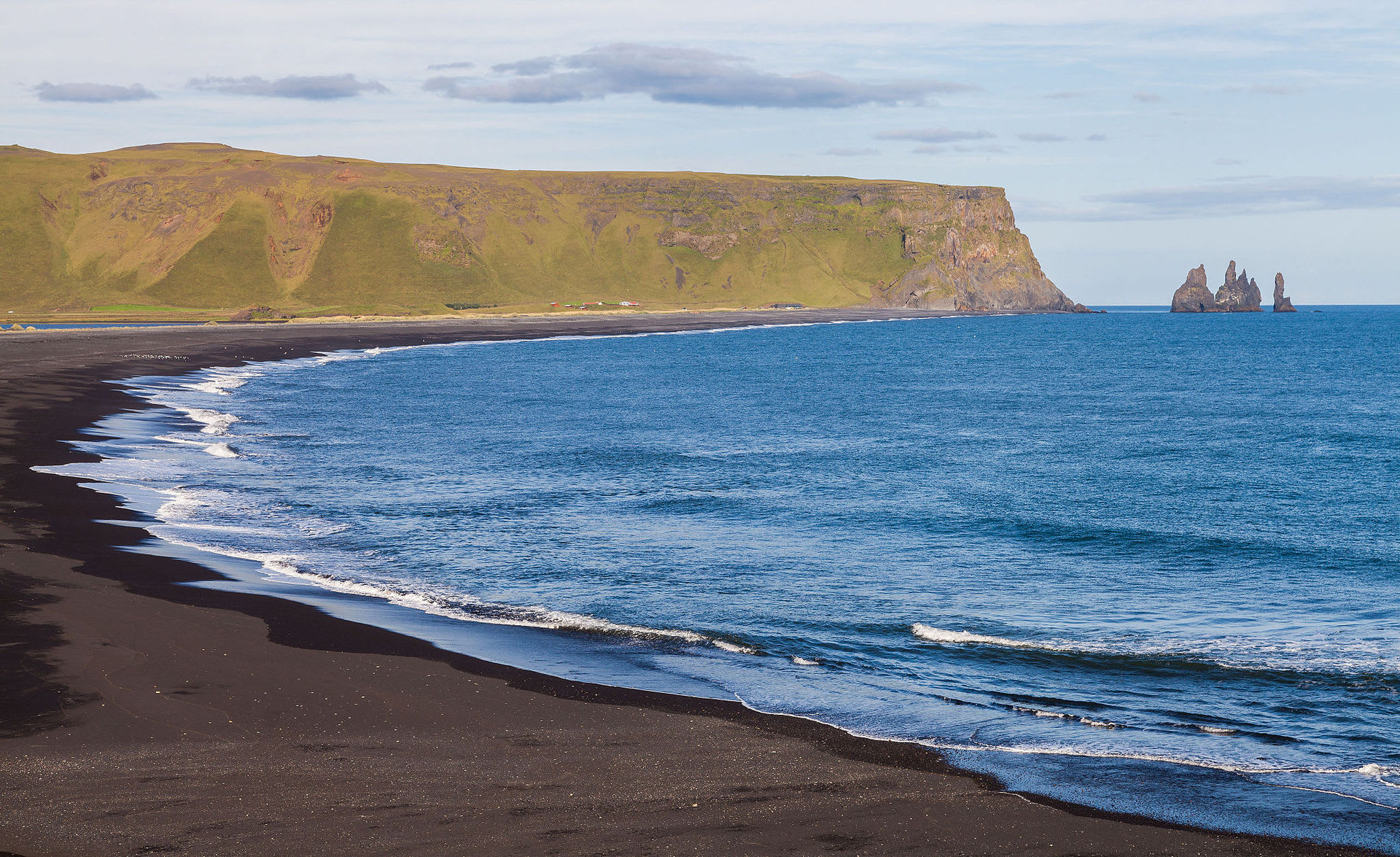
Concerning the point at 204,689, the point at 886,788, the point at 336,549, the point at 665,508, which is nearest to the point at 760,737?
the point at 886,788

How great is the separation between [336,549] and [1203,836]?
17651 millimetres

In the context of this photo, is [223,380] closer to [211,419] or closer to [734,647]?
[211,419]

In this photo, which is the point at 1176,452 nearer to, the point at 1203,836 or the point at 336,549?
the point at 336,549

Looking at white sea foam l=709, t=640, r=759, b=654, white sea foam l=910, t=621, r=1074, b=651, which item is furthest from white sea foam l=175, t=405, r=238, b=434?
white sea foam l=910, t=621, r=1074, b=651

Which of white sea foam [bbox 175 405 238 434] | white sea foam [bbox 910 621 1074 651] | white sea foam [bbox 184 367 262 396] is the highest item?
white sea foam [bbox 184 367 262 396]

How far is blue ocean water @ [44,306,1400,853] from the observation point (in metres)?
12.5

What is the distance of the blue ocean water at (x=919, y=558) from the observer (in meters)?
12.5

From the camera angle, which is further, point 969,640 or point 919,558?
point 919,558

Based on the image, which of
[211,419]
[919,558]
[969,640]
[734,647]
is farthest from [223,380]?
[969,640]

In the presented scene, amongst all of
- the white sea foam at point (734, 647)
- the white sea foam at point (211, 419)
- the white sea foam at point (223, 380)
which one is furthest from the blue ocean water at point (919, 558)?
the white sea foam at point (223, 380)

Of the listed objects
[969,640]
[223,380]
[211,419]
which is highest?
[223,380]

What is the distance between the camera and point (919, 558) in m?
22.8

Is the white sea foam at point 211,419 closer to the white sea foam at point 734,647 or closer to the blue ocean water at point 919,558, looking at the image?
the blue ocean water at point 919,558

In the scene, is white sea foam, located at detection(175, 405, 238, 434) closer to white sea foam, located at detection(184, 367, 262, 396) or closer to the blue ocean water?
the blue ocean water
